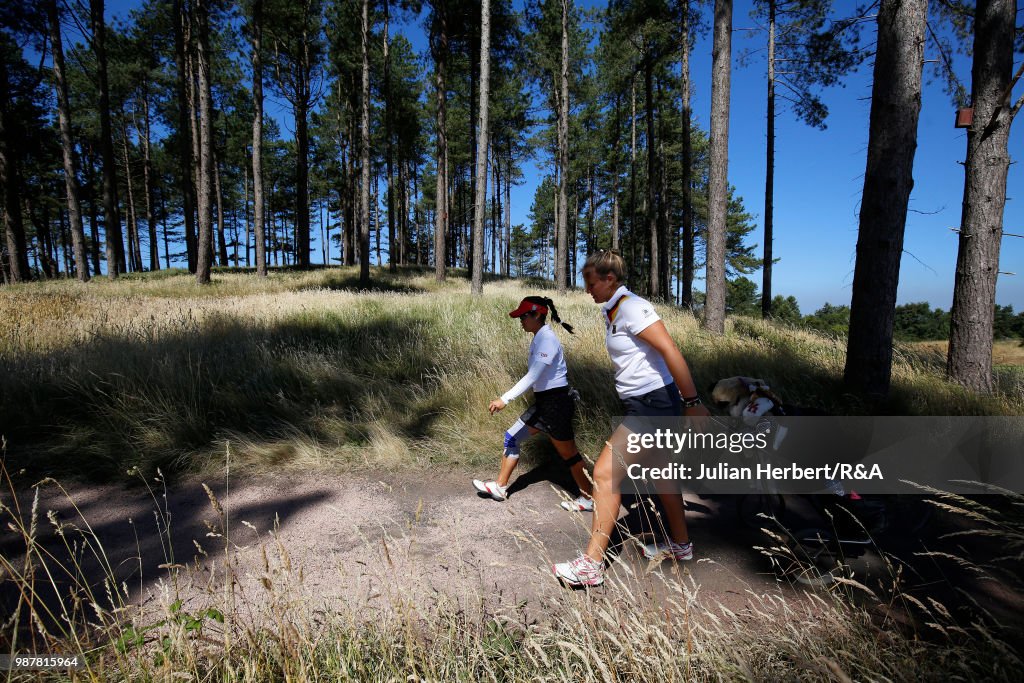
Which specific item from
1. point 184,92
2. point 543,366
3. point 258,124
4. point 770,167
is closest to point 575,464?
point 543,366

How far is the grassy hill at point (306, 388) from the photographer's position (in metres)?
4.37

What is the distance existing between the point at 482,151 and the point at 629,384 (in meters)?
12.3

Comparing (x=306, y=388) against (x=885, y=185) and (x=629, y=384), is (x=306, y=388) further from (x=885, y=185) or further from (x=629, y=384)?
(x=885, y=185)

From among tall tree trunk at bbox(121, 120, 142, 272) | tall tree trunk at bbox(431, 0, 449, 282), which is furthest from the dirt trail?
tall tree trunk at bbox(121, 120, 142, 272)

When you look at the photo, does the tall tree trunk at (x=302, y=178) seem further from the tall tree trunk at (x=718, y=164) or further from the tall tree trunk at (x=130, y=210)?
the tall tree trunk at (x=718, y=164)

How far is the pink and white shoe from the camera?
8.26ft

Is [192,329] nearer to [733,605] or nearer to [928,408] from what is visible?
[733,605]

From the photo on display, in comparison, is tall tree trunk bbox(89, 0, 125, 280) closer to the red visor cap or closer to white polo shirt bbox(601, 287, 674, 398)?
the red visor cap

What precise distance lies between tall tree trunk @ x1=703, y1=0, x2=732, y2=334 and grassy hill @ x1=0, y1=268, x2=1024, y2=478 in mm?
1051

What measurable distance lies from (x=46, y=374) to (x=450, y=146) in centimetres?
2924

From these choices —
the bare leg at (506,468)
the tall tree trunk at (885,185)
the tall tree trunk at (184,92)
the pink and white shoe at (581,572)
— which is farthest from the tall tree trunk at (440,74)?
the pink and white shoe at (581,572)

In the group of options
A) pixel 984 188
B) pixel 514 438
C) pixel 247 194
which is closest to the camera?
pixel 514 438

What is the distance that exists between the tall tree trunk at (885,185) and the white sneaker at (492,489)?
4349 mm

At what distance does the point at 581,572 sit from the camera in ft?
8.37
